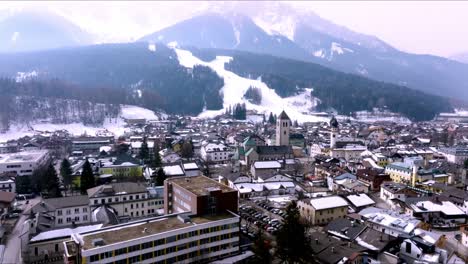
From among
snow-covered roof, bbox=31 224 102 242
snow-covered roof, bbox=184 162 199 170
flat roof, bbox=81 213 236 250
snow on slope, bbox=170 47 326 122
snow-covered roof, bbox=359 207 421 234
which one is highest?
snow on slope, bbox=170 47 326 122

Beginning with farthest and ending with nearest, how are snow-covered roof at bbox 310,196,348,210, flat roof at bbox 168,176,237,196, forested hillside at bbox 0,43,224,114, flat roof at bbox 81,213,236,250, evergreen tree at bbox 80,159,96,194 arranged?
forested hillside at bbox 0,43,224,114
evergreen tree at bbox 80,159,96,194
snow-covered roof at bbox 310,196,348,210
flat roof at bbox 168,176,237,196
flat roof at bbox 81,213,236,250

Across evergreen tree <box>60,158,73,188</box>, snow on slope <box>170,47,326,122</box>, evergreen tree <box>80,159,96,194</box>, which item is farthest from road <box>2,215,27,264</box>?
snow on slope <box>170,47,326,122</box>

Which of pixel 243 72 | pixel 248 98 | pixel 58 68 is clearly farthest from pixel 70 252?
pixel 58 68

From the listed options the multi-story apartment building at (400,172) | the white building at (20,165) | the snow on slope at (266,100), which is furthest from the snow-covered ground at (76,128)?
the multi-story apartment building at (400,172)

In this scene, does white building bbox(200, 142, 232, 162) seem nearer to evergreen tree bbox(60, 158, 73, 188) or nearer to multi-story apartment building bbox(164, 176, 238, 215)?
evergreen tree bbox(60, 158, 73, 188)

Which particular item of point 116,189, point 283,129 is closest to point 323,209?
point 116,189

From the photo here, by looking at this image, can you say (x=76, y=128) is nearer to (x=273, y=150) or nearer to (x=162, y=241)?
(x=273, y=150)
